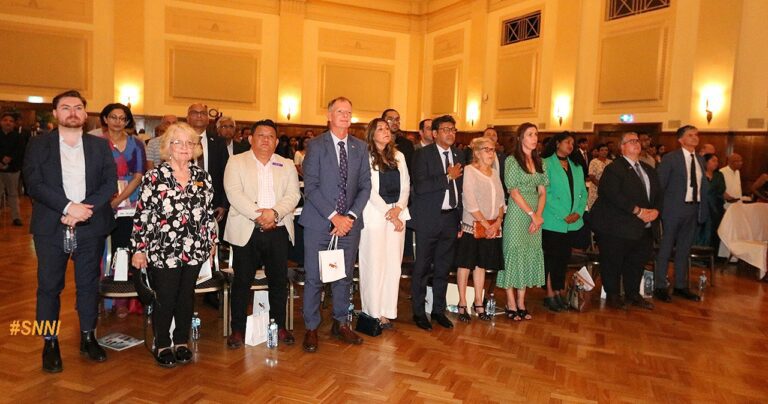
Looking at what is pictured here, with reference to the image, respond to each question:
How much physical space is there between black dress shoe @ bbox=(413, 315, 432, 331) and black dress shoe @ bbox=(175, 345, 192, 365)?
→ 6.08 ft

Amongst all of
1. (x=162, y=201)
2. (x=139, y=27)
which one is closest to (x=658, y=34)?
(x=162, y=201)

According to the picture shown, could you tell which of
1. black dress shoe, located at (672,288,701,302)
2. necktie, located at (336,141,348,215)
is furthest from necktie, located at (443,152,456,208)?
black dress shoe, located at (672,288,701,302)

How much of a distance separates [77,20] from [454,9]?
33.6 ft

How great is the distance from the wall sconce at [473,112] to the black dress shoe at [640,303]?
10.4 m

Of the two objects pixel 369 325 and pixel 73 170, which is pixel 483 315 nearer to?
pixel 369 325

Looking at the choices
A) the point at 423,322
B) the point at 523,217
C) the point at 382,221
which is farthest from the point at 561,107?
the point at 382,221

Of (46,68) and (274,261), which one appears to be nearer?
(274,261)

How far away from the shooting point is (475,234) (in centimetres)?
458

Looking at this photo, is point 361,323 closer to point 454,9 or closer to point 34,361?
point 34,361

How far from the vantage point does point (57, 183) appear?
3.34 m

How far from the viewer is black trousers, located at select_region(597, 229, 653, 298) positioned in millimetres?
5336

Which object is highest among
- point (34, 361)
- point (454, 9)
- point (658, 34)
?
point (454, 9)

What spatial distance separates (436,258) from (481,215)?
53 cm

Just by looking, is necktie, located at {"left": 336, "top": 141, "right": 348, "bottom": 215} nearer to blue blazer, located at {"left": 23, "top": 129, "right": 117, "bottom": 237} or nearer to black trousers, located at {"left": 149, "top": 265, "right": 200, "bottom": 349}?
black trousers, located at {"left": 149, "top": 265, "right": 200, "bottom": 349}
